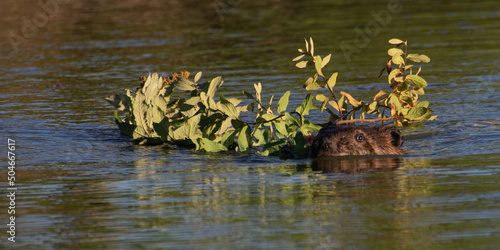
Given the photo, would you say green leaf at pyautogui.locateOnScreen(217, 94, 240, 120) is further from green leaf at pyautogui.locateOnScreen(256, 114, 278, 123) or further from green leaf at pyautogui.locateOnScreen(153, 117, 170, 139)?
green leaf at pyautogui.locateOnScreen(153, 117, 170, 139)

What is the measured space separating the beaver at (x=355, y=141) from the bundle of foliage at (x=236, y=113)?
32 cm

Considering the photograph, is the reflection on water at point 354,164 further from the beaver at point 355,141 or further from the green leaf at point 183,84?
the green leaf at point 183,84

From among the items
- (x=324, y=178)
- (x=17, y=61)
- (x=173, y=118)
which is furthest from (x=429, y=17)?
(x=324, y=178)

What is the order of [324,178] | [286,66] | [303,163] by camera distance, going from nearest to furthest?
[324,178] < [303,163] < [286,66]

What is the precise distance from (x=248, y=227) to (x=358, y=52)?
11.8m

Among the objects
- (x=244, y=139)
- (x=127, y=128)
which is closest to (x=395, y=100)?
(x=244, y=139)

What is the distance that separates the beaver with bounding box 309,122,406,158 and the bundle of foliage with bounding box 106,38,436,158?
0.32 meters

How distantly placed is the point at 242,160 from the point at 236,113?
0.55 m

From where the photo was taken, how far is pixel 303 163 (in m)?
8.13

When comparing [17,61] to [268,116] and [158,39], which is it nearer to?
[158,39]

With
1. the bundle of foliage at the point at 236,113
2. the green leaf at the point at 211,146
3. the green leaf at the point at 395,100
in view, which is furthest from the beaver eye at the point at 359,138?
the green leaf at the point at 211,146

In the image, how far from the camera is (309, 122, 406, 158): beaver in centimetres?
812

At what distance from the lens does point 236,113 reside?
8.70 metres

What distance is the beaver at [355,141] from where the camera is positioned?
8.12 m
